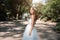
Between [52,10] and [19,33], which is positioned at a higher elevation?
[52,10]

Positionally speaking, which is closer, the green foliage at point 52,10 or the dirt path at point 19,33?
the dirt path at point 19,33

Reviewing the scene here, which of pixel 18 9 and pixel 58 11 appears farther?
pixel 18 9

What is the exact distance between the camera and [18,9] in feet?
46.3

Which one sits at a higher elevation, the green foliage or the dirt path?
the green foliage

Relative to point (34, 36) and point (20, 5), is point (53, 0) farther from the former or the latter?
point (34, 36)

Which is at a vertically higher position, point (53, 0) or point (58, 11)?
point (53, 0)

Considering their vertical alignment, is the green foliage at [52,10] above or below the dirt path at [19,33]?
above

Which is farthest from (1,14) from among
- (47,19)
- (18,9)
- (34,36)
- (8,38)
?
(34,36)

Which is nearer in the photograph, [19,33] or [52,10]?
[19,33]

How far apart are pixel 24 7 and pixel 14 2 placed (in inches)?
40.2

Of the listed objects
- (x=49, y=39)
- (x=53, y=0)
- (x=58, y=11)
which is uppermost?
(x=53, y=0)

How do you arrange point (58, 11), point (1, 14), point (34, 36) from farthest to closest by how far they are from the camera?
point (1, 14) → point (58, 11) → point (34, 36)

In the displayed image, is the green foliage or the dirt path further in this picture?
the green foliage

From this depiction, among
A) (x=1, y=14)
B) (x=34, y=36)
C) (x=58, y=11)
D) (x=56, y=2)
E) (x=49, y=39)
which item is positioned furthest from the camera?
(x=1, y=14)
